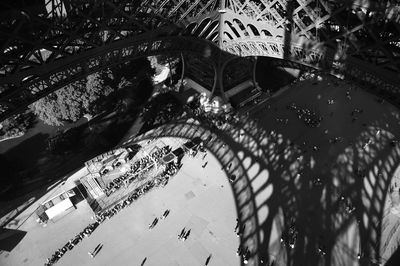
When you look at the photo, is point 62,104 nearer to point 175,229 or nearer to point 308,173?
point 175,229

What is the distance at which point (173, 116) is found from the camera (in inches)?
1822

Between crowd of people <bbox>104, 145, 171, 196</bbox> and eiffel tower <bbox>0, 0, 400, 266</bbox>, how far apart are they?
11.5m

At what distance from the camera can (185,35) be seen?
3906cm

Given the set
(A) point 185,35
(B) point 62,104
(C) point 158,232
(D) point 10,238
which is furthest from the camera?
(B) point 62,104

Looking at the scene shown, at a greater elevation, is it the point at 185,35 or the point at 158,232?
the point at 185,35

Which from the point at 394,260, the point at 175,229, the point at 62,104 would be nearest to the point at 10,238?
the point at 62,104

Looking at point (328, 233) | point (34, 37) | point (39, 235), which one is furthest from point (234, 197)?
point (34, 37)

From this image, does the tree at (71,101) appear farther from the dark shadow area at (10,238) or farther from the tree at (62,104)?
the dark shadow area at (10,238)

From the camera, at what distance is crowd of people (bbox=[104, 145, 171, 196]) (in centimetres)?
3759

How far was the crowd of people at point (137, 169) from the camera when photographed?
3759cm

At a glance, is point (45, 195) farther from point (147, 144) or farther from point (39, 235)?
point (147, 144)

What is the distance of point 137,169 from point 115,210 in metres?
5.44

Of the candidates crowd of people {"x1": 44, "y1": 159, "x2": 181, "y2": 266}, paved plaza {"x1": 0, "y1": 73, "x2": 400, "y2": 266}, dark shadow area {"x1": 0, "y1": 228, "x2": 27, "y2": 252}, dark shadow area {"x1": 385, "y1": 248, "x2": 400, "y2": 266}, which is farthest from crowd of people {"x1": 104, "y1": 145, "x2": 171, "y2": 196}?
dark shadow area {"x1": 385, "y1": 248, "x2": 400, "y2": 266}

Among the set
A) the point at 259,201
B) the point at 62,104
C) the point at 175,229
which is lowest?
the point at 259,201
